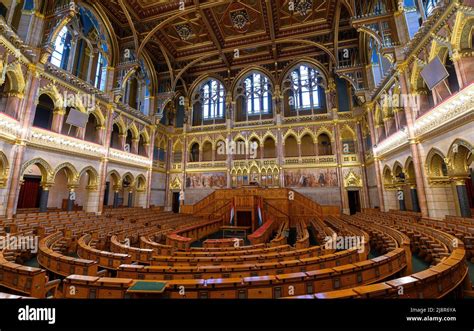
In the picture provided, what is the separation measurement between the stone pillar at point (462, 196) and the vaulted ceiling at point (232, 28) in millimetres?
12819

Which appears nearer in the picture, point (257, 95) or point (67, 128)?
point (67, 128)

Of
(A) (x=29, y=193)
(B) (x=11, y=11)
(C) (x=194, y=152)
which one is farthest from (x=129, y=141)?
(B) (x=11, y=11)

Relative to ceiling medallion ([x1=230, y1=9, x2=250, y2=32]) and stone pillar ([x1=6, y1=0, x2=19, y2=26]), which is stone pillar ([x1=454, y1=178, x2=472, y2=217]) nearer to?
ceiling medallion ([x1=230, y1=9, x2=250, y2=32])

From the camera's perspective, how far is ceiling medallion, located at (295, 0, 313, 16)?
15.8m

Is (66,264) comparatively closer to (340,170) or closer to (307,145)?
(340,170)

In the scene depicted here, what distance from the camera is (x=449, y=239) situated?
5219 mm

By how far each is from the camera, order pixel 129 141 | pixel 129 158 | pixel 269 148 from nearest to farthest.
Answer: pixel 129 158 → pixel 129 141 → pixel 269 148

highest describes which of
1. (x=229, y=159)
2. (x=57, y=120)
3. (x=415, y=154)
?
(x=57, y=120)

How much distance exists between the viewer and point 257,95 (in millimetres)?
22688

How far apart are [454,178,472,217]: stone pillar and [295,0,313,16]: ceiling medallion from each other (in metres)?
15.0

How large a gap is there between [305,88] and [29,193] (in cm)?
2527

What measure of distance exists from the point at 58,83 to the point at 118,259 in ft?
43.4

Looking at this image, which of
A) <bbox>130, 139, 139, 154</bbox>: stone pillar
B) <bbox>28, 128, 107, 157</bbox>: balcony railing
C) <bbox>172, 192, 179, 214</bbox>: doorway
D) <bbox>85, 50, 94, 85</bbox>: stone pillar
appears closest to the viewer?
<bbox>28, 128, 107, 157</bbox>: balcony railing

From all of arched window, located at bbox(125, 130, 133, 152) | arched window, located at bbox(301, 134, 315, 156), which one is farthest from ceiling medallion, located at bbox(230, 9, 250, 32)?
arched window, located at bbox(125, 130, 133, 152)
